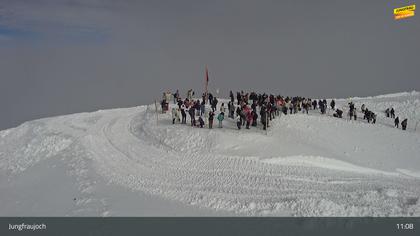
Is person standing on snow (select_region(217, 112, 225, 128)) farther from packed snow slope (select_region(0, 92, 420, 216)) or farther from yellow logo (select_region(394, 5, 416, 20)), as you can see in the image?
yellow logo (select_region(394, 5, 416, 20))

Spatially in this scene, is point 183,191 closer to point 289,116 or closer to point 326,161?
point 326,161

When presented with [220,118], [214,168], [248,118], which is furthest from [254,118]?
[214,168]

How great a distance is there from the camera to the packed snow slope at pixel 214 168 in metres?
20.9

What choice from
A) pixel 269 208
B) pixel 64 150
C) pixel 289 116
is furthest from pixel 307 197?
pixel 64 150

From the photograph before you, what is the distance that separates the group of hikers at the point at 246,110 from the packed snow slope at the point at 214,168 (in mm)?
958

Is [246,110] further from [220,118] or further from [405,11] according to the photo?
[405,11]

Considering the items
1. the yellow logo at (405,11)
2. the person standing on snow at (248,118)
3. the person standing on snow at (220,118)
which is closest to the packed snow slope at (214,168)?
the person standing on snow at (248,118)

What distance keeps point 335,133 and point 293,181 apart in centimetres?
1270

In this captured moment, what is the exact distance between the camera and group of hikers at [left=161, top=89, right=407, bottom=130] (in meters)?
34.9

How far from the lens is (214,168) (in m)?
27.7
